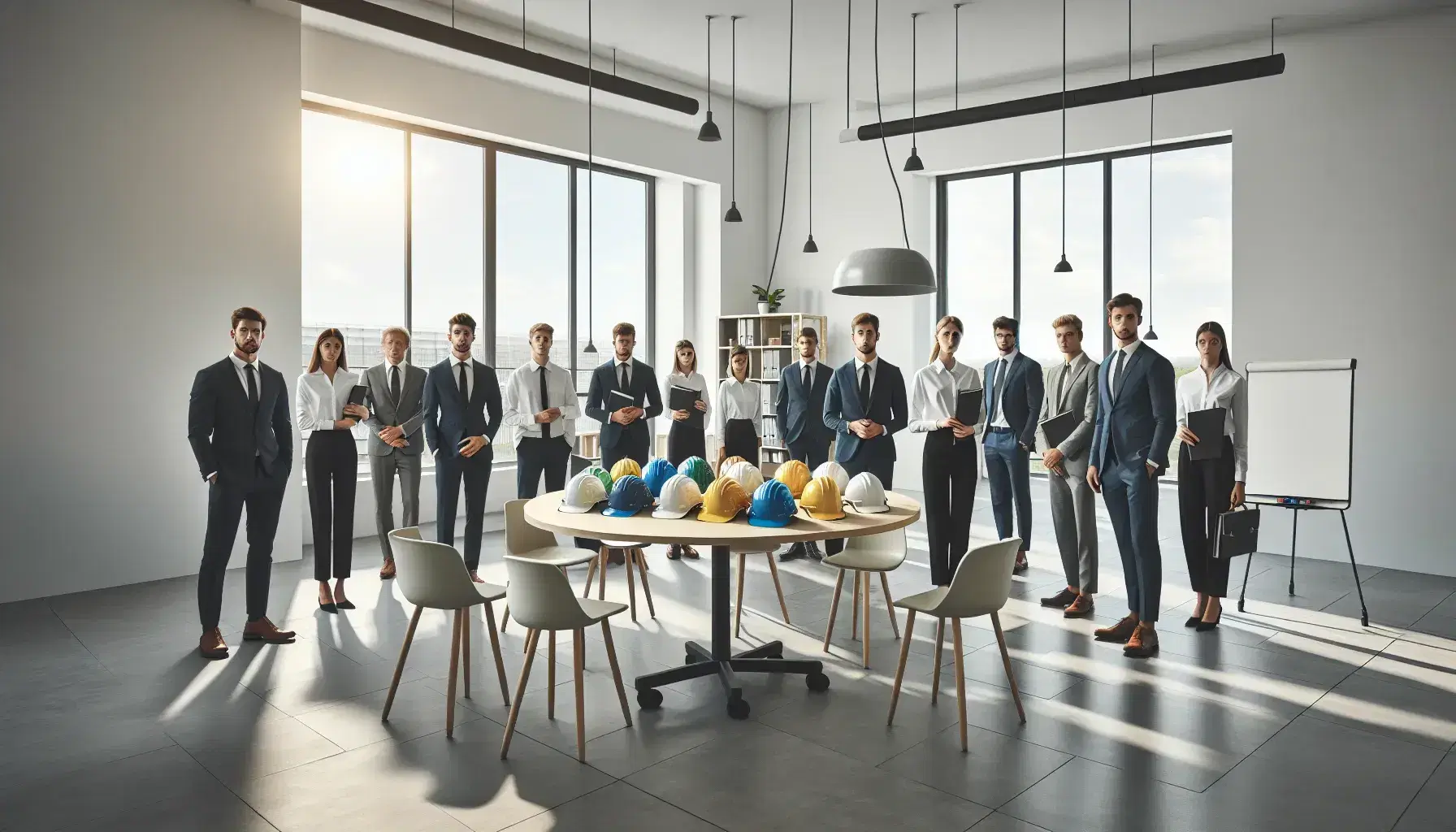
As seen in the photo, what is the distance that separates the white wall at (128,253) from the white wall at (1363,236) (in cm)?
784

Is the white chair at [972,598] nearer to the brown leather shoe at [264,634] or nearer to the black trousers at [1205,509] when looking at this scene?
the black trousers at [1205,509]

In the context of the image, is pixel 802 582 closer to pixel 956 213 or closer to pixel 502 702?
pixel 502 702

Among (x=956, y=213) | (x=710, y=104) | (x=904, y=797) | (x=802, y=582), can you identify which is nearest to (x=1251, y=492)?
(x=802, y=582)

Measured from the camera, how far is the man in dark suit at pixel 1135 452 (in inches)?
195

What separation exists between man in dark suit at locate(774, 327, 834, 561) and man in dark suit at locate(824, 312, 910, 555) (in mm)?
763

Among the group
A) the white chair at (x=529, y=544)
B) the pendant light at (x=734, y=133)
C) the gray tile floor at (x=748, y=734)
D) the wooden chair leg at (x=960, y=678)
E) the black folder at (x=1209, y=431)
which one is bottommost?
the gray tile floor at (x=748, y=734)

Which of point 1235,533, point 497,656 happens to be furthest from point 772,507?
point 1235,533

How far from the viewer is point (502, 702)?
4168 millimetres

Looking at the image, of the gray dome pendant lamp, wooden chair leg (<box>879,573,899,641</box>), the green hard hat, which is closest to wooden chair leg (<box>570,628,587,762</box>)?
the green hard hat

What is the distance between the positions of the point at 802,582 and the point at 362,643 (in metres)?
2.92

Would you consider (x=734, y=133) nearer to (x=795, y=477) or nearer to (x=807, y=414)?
(x=807, y=414)

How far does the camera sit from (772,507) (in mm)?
3947

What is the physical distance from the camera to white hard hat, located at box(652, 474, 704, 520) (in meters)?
4.12

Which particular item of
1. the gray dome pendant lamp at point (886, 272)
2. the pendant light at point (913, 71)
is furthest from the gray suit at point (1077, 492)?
the pendant light at point (913, 71)
